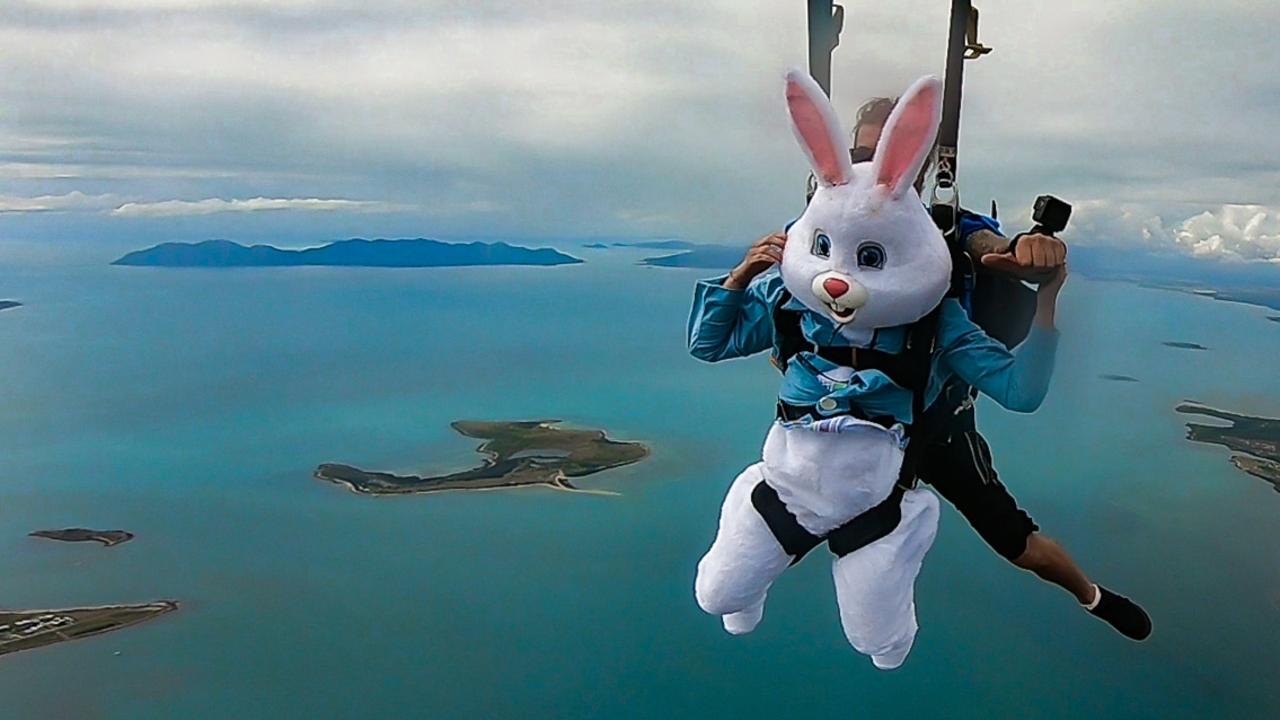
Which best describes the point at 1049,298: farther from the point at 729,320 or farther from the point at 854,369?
the point at 729,320

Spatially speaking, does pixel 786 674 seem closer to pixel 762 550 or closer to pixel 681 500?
pixel 681 500

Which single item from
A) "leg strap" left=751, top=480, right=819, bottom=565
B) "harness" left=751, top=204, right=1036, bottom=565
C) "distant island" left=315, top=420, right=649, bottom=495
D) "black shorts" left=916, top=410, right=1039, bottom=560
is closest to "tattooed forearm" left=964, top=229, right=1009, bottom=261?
"harness" left=751, top=204, right=1036, bottom=565

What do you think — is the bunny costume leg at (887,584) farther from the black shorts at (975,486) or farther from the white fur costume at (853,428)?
the black shorts at (975,486)

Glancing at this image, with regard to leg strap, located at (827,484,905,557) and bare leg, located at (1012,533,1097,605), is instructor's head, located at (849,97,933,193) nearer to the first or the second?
leg strap, located at (827,484,905,557)

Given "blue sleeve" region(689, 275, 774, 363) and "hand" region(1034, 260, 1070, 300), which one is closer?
"hand" region(1034, 260, 1070, 300)

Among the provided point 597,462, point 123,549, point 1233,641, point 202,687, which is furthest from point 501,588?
point 1233,641
